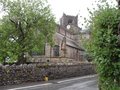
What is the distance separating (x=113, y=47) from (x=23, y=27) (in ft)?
103

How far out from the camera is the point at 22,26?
38750 mm

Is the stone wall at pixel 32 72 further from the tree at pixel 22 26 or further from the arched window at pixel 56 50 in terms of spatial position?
the arched window at pixel 56 50

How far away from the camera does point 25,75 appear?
31.5 meters

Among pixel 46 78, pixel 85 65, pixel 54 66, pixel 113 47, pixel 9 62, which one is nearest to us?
pixel 113 47

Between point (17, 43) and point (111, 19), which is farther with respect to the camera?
point (17, 43)

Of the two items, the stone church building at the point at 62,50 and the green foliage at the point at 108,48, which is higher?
the stone church building at the point at 62,50

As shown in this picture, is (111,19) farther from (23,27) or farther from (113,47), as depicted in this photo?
(23,27)

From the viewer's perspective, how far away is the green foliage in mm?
8227

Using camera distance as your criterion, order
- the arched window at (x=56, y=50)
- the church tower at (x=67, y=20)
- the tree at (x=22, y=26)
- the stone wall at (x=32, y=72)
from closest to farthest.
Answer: the stone wall at (x=32, y=72), the tree at (x=22, y=26), the arched window at (x=56, y=50), the church tower at (x=67, y=20)

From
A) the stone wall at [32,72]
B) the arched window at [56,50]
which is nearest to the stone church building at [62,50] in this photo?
the arched window at [56,50]

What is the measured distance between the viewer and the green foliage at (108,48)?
8.23 metres

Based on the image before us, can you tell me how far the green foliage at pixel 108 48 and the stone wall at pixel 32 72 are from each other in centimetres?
1767

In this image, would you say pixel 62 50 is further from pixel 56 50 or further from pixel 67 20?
pixel 67 20

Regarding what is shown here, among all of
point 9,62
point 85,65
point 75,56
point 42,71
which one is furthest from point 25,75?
point 75,56
